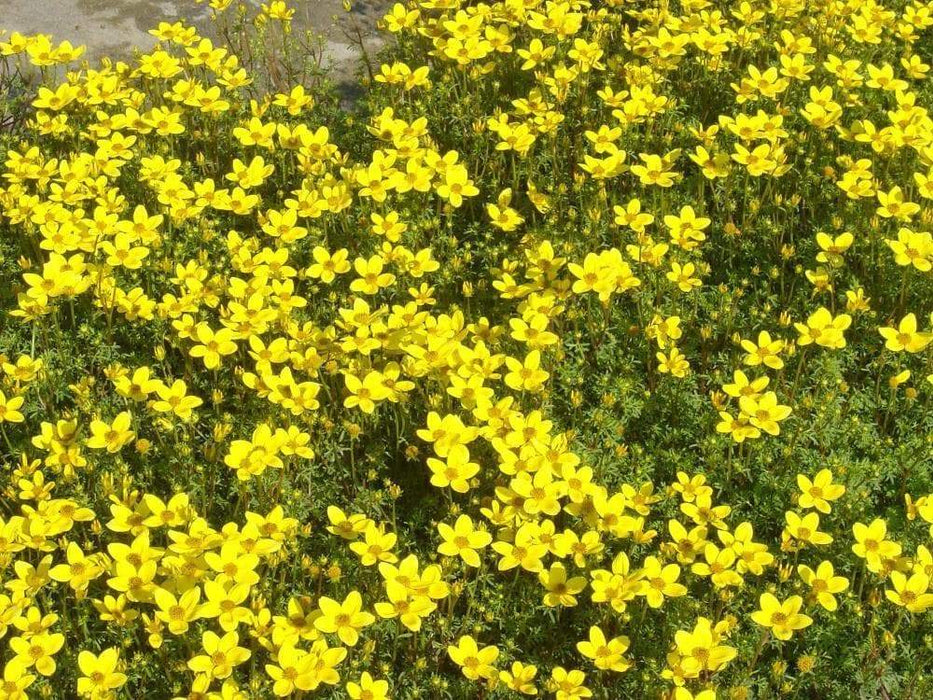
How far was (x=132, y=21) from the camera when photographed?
6.63m

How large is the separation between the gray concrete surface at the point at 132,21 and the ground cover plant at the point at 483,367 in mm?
511

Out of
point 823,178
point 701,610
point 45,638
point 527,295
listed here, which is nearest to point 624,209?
point 527,295

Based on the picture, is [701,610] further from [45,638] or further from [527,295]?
[45,638]

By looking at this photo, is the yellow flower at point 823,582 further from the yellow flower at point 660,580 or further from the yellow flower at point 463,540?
the yellow flower at point 463,540

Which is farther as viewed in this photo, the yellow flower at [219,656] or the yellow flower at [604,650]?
the yellow flower at [604,650]

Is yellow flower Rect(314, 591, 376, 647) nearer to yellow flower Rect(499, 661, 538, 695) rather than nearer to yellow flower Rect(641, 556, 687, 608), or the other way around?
yellow flower Rect(499, 661, 538, 695)

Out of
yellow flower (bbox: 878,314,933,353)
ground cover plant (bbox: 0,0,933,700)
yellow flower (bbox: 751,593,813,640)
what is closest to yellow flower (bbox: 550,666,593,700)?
ground cover plant (bbox: 0,0,933,700)

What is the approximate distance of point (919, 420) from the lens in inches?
169

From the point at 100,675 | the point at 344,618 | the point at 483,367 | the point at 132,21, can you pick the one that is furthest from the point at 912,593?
the point at 132,21

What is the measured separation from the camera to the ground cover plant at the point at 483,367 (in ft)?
11.3

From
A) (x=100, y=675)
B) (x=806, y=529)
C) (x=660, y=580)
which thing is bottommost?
(x=100, y=675)

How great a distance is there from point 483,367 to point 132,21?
4.12 meters

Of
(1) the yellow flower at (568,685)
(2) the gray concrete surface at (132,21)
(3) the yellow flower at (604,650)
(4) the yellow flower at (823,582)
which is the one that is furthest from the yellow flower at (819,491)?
(2) the gray concrete surface at (132,21)

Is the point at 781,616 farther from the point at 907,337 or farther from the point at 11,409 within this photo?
the point at 11,409
